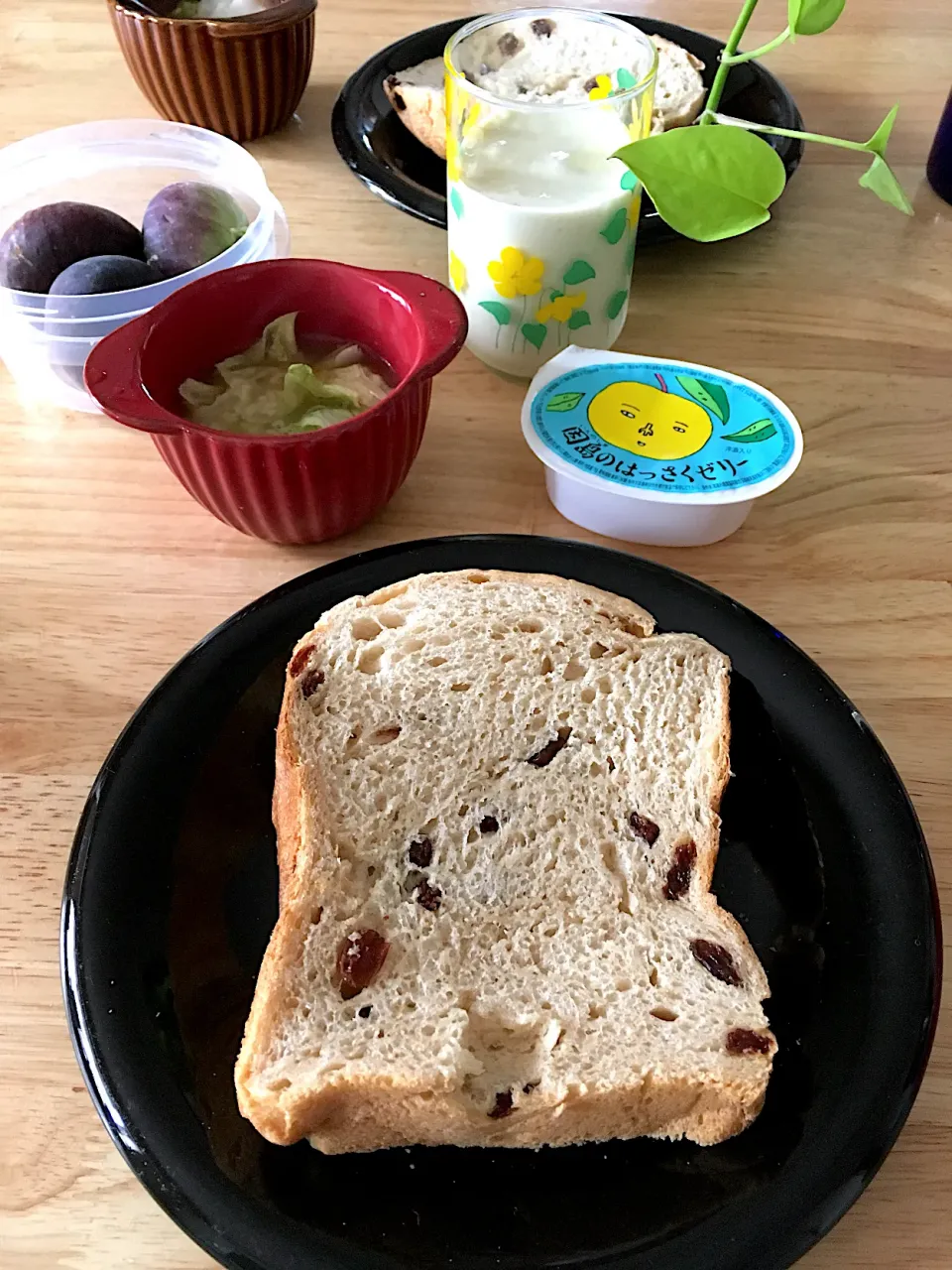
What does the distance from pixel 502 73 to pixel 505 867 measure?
0.98 meters

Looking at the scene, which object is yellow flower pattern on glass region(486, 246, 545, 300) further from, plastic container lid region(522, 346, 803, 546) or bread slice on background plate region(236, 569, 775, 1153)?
bread slice on background plate region(236, 569, 775, 1153)

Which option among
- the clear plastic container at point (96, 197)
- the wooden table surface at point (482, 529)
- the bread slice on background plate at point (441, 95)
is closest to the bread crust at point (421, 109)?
the bread slice on background plate at point (441, 95)

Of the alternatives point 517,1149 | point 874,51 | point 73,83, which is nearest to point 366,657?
point 517,1149

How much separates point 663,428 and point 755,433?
97mm

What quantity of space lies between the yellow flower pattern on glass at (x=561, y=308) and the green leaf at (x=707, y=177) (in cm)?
20

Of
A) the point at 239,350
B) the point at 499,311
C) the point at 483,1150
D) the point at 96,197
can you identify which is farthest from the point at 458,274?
the point at 483,1150

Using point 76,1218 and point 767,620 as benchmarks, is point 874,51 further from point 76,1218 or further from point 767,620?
point 76,1218

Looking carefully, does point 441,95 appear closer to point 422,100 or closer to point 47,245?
point 422,100

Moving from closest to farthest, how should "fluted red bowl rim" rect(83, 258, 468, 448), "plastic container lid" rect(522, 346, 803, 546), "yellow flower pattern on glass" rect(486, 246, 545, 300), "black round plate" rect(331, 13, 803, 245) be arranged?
1. "fluted red bowl rim" rect(83, 258, 468, 448)
2. "plastic container lid" rect(522, 346, 803, 546)
3. "yellow flower pattern on glass" rect(486, 246, 545, 300)
4. "black round plate" rect(331, 13, 803, 245)

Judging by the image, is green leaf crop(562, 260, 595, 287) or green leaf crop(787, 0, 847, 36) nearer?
green leaf crop(787, 0, 847, 36)

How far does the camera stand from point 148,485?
117cm

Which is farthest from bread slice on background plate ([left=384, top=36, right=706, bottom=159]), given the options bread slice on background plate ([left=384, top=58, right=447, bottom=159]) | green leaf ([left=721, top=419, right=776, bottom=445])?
green leaf ([left=721, top=419, right=776, bottom=445])

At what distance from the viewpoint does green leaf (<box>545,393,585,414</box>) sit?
1.11 meters

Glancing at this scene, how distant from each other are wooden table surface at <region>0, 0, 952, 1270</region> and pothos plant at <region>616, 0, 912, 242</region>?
31 centimetres
